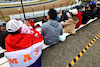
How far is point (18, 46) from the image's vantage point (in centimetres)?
115

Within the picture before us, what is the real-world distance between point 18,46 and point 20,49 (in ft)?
0.24

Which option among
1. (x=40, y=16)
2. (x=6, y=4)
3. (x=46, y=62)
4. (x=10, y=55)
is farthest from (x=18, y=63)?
(x=6, y=4)

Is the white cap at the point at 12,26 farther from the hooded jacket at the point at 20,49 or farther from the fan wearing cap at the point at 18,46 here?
the hooded jacket at the point at 20,49

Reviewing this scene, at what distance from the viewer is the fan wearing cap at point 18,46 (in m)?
1.13

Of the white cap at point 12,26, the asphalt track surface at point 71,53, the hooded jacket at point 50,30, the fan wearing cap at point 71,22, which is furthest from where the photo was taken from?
the fan wearing cap at point 71,22

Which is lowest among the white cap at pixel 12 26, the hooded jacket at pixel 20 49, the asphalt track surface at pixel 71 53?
the asphalt track surface at pixel 71 53

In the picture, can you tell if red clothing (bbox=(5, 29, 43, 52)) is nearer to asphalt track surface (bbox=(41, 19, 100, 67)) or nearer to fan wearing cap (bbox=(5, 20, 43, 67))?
fan wearing cap (bbox=(5, 20, 43, 67))

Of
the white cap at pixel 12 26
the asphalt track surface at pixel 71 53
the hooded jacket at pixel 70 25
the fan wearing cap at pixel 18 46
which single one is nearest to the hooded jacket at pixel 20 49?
the fan wearing cap at pixel 18 46

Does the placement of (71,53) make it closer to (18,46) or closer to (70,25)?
(70,25)

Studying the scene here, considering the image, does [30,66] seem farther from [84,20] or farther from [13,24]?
[84,20]

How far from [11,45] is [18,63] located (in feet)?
1.24

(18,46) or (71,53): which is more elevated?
Result: (18,46)

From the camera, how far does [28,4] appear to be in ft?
52.1

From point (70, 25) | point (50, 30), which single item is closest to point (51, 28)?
point (50, 30)
